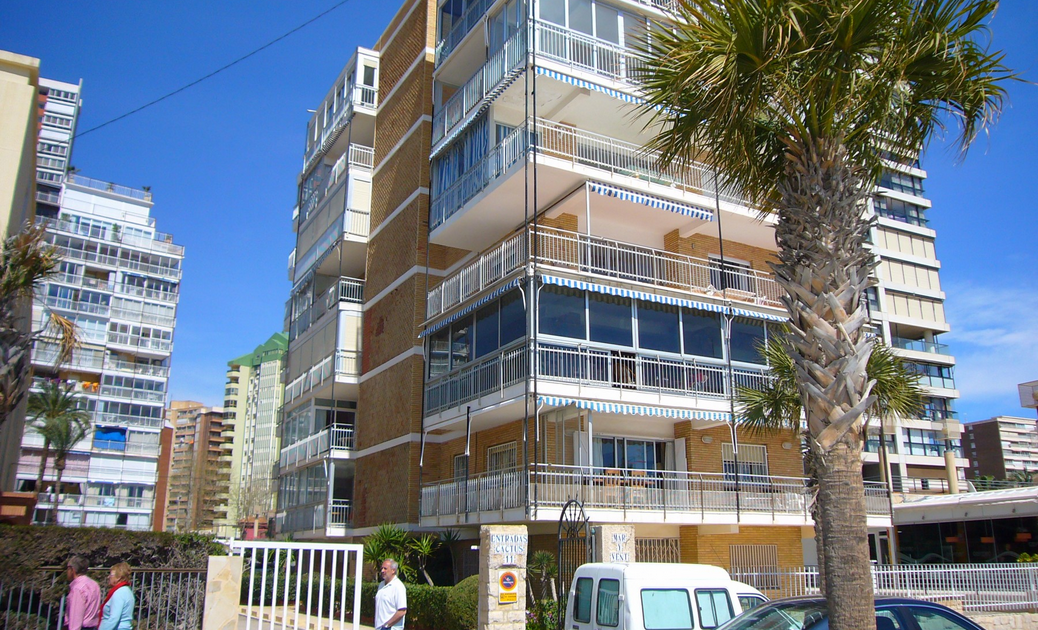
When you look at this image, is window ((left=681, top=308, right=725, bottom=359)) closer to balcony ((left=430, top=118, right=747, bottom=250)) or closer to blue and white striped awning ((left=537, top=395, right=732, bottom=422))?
blue and white striped awning ((left=537, top=395, right=732, bottom=422))

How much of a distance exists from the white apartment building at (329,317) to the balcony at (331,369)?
4 centimetres

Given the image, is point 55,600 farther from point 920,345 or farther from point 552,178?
point 920,345

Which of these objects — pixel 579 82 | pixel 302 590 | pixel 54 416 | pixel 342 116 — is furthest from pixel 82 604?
pixel 54 416

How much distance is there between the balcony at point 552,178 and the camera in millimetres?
21281

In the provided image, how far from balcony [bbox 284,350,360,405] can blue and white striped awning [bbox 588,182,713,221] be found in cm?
1339

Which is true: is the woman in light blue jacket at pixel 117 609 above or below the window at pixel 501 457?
below

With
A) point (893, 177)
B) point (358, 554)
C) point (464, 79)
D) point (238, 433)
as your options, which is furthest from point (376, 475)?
point (238, 433)

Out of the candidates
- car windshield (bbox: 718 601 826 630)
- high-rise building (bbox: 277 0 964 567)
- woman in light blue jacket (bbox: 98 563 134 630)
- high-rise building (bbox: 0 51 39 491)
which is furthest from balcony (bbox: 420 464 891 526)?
high-rise building (bbox: 0 51 39 491)

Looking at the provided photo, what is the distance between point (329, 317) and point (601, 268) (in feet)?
48.3

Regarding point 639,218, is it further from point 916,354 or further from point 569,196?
point 916,354

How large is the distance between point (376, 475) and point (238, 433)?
145 metres

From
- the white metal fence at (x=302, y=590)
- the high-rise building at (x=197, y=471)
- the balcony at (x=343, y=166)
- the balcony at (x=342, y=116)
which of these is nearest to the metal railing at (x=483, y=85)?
the balcony at (x=343, y=166)

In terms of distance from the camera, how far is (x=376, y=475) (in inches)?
1078

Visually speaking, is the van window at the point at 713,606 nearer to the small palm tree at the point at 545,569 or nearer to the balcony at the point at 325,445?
the small palm tree at the point at 545,569
